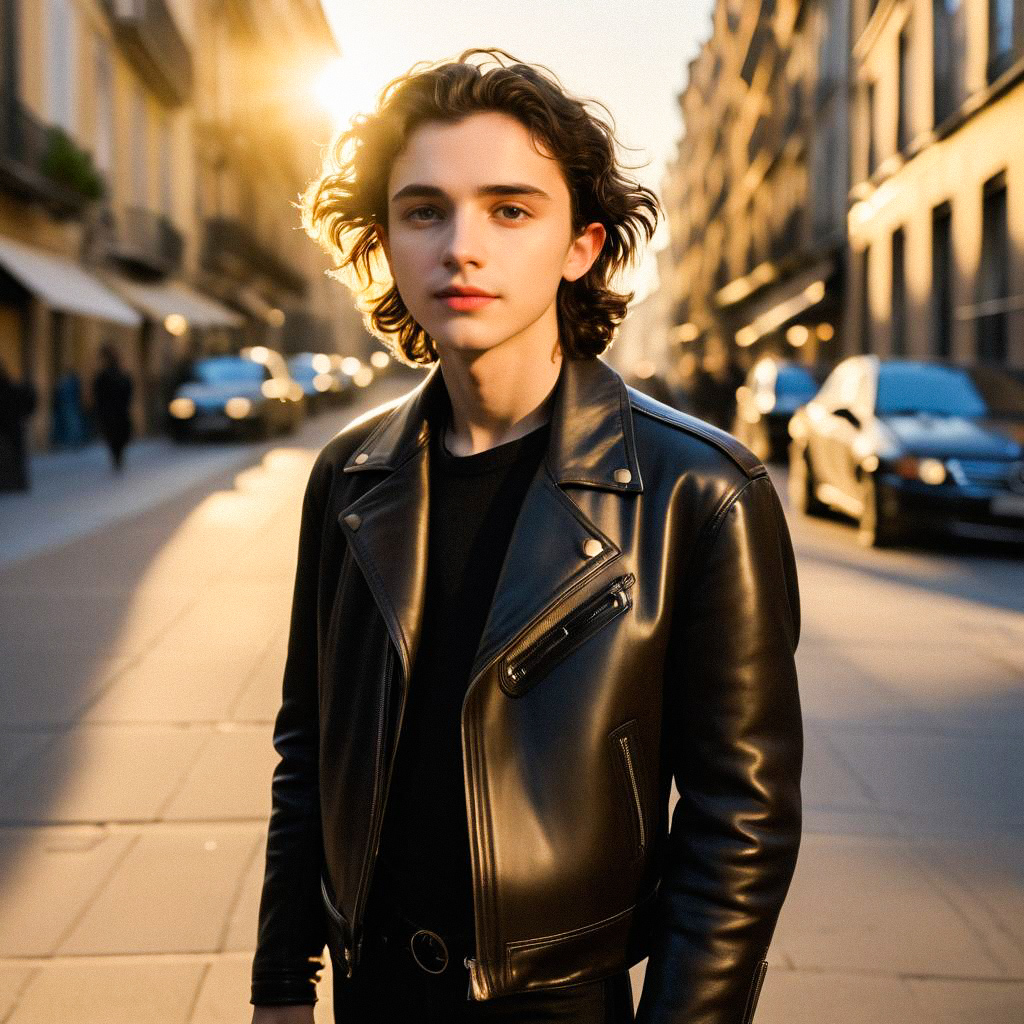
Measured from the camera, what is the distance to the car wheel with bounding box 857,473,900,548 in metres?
10.9

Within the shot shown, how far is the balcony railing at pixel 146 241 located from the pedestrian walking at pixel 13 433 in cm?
1423

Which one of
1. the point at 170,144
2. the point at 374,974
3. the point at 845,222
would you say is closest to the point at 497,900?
the point at 374,974

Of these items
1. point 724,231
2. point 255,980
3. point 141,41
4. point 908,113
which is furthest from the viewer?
point 724,231

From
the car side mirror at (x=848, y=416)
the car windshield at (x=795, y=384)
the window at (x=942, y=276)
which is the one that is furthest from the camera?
the window at (x=942, y=276)

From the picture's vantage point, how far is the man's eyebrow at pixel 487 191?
169 cm

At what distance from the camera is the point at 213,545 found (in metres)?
11.2

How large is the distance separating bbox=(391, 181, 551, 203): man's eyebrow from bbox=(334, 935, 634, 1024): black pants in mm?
888

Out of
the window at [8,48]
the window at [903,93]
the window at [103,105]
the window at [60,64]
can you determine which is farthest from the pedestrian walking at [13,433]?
the window at [903,93]

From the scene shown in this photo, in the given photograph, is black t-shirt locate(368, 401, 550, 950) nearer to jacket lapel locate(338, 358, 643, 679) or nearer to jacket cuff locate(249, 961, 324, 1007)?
jacket lapel locate(338, 358, 643, 679)

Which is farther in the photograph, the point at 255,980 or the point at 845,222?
the point at 845,222

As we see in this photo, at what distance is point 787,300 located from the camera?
37.5 metres

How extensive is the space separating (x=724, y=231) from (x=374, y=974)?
58714 millimetres

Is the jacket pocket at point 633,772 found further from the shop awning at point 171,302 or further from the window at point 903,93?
the shop awning at point 171,302

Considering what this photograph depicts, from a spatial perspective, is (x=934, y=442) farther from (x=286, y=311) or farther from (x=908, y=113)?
(x=286, y=311)
